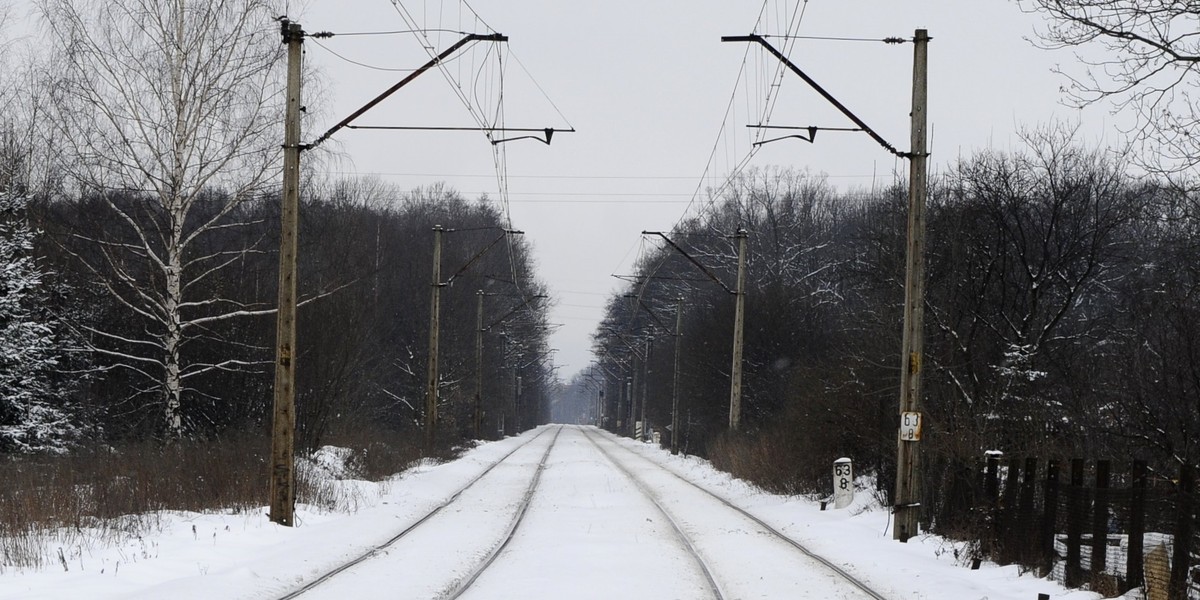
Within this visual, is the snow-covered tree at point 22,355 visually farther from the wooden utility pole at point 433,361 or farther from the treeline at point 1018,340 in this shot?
the treeline at point 1018,340

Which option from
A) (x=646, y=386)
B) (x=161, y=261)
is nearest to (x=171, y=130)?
(x=161, y=261)

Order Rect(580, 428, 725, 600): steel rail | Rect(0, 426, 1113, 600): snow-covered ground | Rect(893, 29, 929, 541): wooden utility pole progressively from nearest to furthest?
1. Rect(0, 426, 1113, 600): snow-covered ground
2. Rect(580, 428, 725, 600): steel rail
3. Rect(893, 29, 929, 541): wooden utility pole

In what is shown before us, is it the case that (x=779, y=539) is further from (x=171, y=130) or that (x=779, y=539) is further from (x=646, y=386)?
(x=646, y=386)

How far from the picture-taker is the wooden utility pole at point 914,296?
17.5 m

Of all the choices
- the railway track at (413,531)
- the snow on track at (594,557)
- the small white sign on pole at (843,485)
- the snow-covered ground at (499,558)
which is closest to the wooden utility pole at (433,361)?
the railway track at (413,531)

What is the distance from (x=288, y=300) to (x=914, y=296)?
9161 mm

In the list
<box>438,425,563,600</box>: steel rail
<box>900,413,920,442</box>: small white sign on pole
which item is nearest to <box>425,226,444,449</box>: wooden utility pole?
<box>438,425,563,600</box>: steel rail

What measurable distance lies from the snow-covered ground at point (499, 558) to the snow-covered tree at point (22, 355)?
8.45 metres

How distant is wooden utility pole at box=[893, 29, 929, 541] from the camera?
1752 cm

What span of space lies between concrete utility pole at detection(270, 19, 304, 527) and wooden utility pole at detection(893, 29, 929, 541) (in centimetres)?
884

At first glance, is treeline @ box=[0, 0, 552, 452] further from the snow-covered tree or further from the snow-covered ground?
the snow-covered ground

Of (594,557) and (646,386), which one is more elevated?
(594,557)

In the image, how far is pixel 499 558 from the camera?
14156mm

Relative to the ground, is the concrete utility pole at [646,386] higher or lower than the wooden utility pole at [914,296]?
lower
